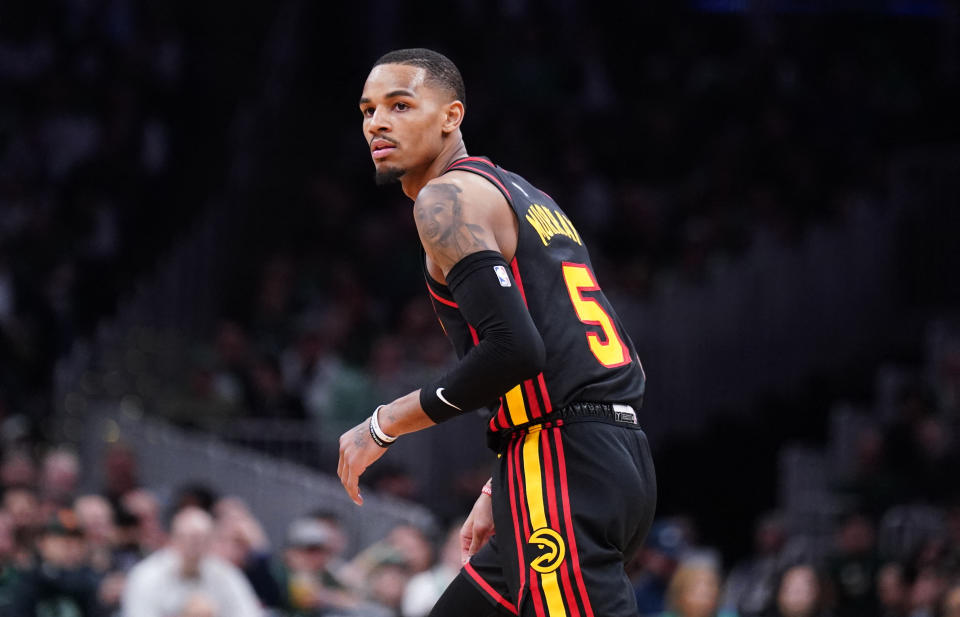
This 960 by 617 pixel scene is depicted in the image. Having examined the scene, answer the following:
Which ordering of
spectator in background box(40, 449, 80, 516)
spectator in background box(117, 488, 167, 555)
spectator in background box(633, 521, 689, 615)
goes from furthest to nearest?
1. spectator in background box(633, 521, 689, 615)
2. spectator in background box(40, 449, 80, 516)
3. spectator in background box(117, 488, 167, 555)

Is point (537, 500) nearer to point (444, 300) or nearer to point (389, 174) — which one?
point (444, 300)

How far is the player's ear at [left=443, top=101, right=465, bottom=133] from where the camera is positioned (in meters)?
4.65

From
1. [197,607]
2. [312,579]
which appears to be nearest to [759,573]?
[312,579]

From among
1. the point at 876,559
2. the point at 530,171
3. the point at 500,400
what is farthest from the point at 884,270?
Result: the point at 500,400

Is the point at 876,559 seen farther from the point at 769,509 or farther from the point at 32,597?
the point at 32,597

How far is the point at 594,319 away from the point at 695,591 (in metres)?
6.23

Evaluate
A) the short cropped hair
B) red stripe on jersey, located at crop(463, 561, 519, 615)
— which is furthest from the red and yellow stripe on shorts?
the short cropped hair

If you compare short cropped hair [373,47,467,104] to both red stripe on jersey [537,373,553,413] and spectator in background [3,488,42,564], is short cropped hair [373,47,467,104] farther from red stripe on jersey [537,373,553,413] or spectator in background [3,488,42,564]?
spectator in background [3,488,42,564]

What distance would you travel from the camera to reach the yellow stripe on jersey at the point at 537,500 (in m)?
4.31

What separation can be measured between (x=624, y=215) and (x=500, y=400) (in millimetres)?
12368

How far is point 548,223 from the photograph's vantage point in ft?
15.1

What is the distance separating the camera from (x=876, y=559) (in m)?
11.9

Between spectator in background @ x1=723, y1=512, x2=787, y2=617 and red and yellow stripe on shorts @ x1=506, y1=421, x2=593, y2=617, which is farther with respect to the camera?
spectator in background @ x1=723, y1=512, x2=787, y2=617

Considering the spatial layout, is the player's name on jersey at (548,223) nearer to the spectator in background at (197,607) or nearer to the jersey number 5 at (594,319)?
the jersey number 5 at (594,319)
